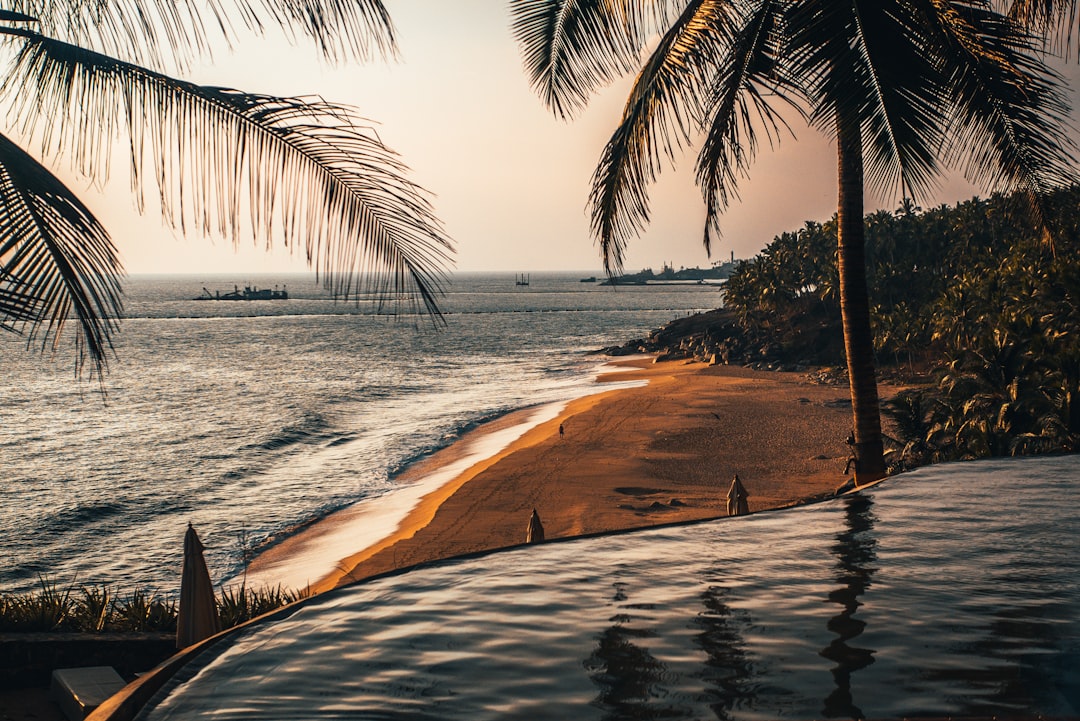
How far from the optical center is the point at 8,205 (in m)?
4.70

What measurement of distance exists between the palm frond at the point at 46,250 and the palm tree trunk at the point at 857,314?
8251mm

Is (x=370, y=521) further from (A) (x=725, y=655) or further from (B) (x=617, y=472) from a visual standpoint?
(A) (x=725, y=655)

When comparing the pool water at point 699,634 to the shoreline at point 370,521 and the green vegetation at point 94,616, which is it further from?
the shoreline at point 370,521

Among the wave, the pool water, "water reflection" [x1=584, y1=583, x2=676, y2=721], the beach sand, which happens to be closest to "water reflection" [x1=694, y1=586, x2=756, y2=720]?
the pool water

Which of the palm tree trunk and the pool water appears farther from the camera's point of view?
the palm tree trunk

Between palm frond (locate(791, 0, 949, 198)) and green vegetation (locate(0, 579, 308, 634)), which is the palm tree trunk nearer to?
palm frond (locate(791, 0, 949, 198))

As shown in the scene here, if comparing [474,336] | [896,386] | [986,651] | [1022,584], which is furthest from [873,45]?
[474,336]

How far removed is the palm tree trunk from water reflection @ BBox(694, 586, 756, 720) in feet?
24.6

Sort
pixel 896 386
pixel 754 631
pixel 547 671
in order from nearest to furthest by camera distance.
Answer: pixel 547 671 → pixel 754 631 → pixel 896 386

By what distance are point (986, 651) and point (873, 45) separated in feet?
17.8

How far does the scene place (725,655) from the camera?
9.86 feet

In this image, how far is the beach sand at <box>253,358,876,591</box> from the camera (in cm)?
1767

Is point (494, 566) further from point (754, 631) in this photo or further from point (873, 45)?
point (873, 45)

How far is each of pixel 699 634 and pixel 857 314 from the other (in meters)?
8.13
